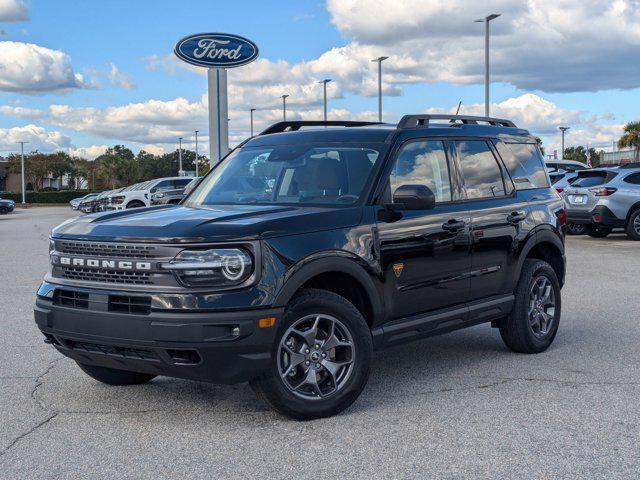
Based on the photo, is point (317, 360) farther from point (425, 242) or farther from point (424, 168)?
point (424, 168)

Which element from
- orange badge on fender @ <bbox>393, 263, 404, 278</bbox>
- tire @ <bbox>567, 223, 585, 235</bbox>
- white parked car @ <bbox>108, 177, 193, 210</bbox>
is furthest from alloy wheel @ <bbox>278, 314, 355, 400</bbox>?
white parked car @ <bbox>108, 177, 193, 210</bbox>

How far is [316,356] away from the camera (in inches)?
200

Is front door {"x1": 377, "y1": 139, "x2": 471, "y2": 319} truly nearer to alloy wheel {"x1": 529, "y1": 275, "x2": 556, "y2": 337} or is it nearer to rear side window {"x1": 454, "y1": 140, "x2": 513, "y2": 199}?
rear side window {"x1": 454, "y1": 140, "x2": 513, "y2": 199}

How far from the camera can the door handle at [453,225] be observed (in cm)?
601

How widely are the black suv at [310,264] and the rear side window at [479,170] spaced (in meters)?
0.02

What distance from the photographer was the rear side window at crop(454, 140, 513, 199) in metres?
6.48

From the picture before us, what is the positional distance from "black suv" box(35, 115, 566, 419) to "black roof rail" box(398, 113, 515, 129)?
0.06 feet

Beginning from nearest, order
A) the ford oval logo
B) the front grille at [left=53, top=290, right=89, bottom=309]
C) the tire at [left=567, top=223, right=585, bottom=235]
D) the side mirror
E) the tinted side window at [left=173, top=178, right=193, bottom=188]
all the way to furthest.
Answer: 1. the front grille at [left=53, top=290, right=89, bottom=309]
2. the side mirror
3. the tire at [left=567, top=223, right=585, bottom=235]
4. the ford oval logo
5. the tinted side window at [left=173, top=178, right=193, bottom=188]

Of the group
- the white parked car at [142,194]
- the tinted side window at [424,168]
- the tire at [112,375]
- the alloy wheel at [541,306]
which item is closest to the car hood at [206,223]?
the tinted side window at [424,168]

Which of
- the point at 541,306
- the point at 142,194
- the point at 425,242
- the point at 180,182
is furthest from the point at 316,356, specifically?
the point at 180,182

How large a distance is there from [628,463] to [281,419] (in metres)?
2.02

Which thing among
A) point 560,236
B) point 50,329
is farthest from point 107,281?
point 560,236

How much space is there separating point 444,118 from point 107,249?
2.95m

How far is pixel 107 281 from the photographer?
4.90 m
